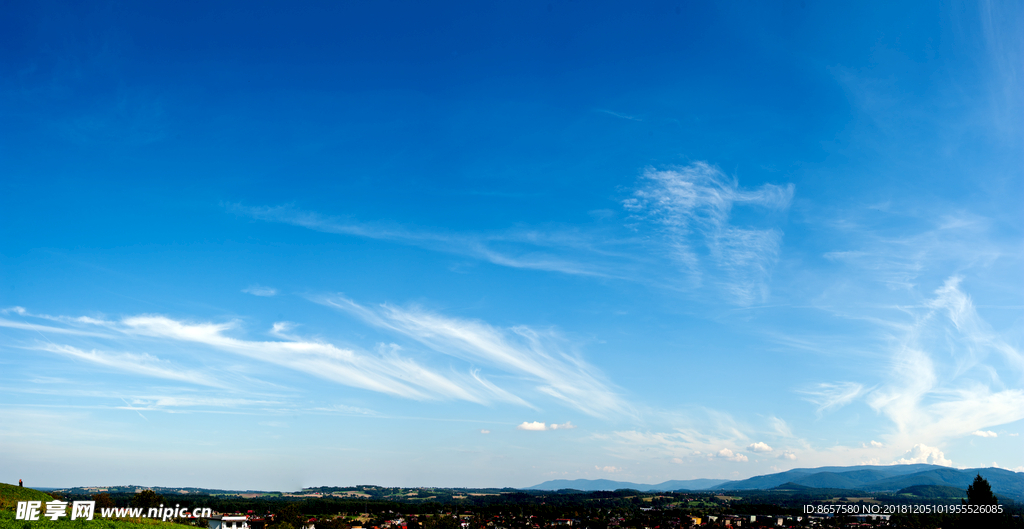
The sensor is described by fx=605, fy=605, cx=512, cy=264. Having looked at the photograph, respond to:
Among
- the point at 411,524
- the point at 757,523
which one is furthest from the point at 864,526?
the point at 411,524

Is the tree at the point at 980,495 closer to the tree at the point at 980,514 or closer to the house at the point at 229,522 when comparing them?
the tree at the point at 980,514

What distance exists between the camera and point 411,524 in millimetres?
133750

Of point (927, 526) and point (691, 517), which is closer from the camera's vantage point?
point (927, 526)

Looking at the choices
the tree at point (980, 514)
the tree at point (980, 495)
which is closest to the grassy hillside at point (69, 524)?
the tree at point (980, 514)

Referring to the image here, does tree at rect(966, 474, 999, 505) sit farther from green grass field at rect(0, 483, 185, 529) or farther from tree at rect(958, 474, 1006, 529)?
green grass field at rect(0, 483, 185, 529)

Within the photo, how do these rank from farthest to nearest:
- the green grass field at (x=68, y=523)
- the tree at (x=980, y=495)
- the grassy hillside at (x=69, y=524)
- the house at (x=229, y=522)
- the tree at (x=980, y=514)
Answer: the house at (x=229, y=522) → the tree at (x=980, y=495) → the tree at (x=980, y=514) → the green grass field at (x=68, y=523) → the grassy hillside at (x=69, y=524)

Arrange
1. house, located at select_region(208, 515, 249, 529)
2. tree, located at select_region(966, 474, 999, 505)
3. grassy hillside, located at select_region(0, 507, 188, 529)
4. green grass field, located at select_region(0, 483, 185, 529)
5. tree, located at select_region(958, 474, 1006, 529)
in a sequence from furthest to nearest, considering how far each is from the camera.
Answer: house, located at select_region(208, 515, 249, 529), tree, located at select_region(966, 474, 999, 505), tree, located at select_region(958, 474, 1006, 529), green grass field, located at select_region(0, 483, 185, 529), grassy hillside, located at select_region(0, 507, 188, 529)

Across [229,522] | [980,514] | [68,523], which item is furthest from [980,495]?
[229,522]

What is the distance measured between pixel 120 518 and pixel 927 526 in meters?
145

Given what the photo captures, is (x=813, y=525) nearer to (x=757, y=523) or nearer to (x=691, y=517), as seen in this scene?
(x=757, y=523)

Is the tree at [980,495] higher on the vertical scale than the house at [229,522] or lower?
higher

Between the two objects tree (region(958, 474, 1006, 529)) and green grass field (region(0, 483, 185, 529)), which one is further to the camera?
tree (region(958, 474, 1006, 529))

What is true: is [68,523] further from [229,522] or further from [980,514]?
[229,522]

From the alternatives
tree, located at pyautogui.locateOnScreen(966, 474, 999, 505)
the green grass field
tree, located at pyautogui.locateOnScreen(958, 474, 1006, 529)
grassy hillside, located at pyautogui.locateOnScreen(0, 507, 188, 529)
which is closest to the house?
the green grass field
